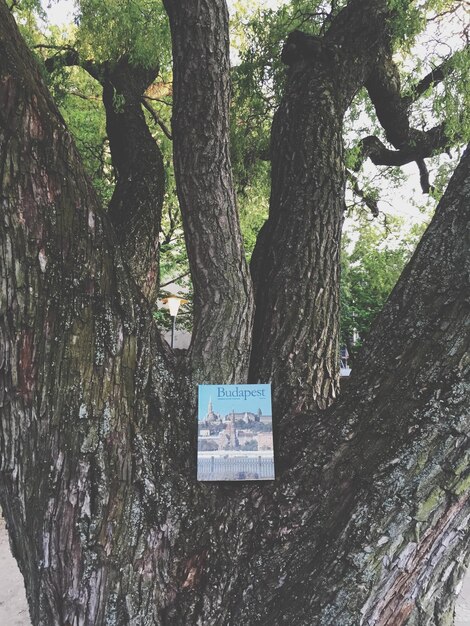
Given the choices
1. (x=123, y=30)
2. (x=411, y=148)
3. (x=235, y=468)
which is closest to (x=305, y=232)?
(x=235, y=468)

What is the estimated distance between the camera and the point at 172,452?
6.31ft

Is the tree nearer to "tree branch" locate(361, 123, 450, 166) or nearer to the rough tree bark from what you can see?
the rough tree bark

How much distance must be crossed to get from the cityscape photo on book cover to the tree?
0.07m

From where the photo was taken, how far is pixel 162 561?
174 centimetres

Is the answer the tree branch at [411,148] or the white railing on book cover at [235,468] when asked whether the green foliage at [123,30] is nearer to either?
the tree branch at [411,148]

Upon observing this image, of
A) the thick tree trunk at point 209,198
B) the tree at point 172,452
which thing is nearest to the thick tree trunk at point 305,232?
the thick tree trunk at point 209,198

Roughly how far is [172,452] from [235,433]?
247 mm

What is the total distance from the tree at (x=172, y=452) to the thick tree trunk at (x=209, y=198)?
0.20m

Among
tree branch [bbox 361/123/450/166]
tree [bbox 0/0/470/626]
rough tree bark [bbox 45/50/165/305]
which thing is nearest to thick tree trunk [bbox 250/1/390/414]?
tree [bbox 0/0/470/626]

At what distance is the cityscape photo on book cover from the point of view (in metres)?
1.91

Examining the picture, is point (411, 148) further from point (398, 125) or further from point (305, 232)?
point (305, 232)

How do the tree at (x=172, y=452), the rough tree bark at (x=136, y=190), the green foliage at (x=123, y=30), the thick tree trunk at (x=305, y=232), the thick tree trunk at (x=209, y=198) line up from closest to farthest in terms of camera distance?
the tree at (x=172, y=452)
the thick tree trunk at (x=209, y=198)
the thick tree trunk at (x=305, y=232)
the rough tree bark at (x=136, y=190)
the green foliage at (x=123, y=30)

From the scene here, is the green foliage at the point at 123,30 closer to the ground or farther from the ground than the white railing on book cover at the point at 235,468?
farther from the ground

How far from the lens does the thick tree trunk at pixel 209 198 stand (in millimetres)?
2215
